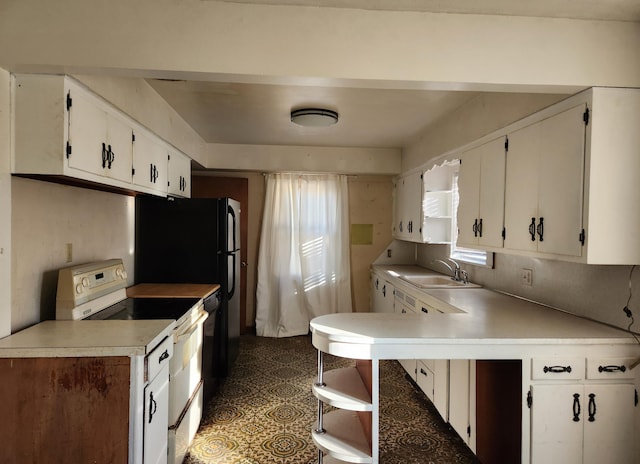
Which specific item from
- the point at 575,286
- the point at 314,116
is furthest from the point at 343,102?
the point at 575,286

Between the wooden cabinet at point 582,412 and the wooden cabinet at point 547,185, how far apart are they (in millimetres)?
549

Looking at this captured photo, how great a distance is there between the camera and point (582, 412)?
5.56 feet

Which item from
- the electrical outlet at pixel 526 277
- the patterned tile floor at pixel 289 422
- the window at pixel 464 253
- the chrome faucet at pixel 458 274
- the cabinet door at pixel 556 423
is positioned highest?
the window at pixel 464 253

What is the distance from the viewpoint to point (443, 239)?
12.6 ft

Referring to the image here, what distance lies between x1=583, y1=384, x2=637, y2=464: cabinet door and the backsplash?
33 centimetres

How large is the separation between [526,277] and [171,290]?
259 cm

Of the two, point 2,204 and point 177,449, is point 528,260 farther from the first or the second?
point 2,204

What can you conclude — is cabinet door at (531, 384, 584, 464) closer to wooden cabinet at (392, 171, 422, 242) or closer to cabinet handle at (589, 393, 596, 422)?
cabinet handle at (589, 393, 596, 422)

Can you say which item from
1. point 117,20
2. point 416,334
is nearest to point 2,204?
point 117,20

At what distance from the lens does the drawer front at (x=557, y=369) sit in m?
1.69

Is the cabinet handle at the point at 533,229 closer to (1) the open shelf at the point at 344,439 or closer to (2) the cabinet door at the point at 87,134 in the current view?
(1) the open shelf at the point at 344,439

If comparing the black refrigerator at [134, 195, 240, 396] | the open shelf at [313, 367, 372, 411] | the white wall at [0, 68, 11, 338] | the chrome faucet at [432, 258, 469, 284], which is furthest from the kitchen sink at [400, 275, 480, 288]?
the white wall at [0, 68, 11, 338]

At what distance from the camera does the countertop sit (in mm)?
2596

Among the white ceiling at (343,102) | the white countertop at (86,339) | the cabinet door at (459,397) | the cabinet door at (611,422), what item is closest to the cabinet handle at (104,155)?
the white ceiling at (343,102)
